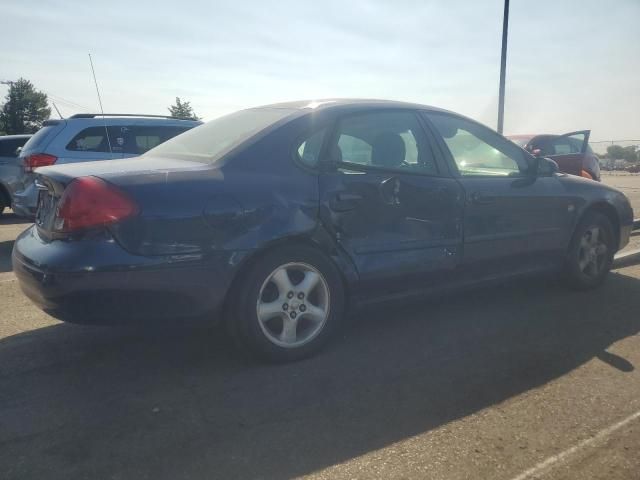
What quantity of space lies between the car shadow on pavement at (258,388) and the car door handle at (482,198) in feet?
2.81

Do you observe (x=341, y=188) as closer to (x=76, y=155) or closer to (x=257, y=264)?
(x=257, y=264)

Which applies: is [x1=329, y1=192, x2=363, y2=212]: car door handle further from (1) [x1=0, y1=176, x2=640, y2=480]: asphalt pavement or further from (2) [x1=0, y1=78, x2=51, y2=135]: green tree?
(2) [x1=0, y1=78, x2=51, y2=135]: green tree

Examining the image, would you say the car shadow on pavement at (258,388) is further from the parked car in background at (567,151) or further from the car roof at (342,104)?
the parked car in background at (567,151)

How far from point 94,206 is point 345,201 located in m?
1.44

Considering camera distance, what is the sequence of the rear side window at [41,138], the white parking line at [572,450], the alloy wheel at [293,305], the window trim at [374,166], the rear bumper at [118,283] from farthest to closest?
the rear side window at [41,138] < the window trim at [374,166] < the alloy wheel at [293,305] < the rear bumper at [118,283] < the white parking line at [572,450]

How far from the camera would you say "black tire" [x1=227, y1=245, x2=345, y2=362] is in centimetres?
325

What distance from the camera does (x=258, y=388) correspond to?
122 inches

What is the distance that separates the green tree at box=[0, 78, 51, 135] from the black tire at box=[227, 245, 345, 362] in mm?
55630

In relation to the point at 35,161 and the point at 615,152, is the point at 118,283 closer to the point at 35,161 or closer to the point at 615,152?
the point at 35,161

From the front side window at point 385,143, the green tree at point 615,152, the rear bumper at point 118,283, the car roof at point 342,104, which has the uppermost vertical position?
the car roof at point 342,104

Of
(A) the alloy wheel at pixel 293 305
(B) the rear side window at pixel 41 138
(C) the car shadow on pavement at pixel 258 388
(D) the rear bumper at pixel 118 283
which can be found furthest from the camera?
(B) the rear side window at pixel 41 138

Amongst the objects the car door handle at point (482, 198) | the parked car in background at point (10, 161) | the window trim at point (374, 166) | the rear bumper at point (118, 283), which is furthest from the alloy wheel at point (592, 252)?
the parked car in background at point (10, 161)

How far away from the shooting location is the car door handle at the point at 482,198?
4.21 meters

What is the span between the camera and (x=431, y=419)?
2758 mm
